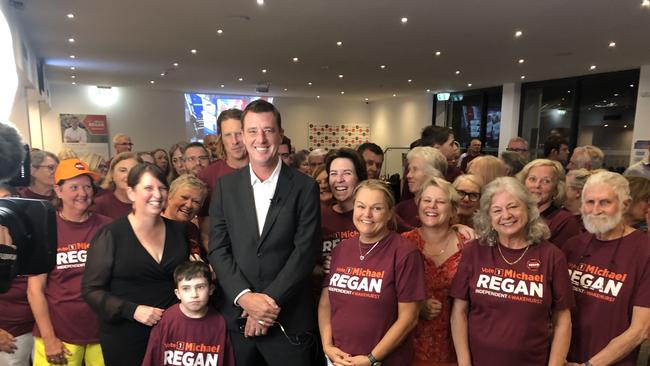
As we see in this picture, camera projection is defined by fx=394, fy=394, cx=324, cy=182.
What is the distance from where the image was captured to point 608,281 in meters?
1.79

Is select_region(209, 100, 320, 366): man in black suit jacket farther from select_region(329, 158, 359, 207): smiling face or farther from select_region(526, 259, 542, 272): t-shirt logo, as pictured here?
select_region(526, 259, 542, 272): t-shirt logo

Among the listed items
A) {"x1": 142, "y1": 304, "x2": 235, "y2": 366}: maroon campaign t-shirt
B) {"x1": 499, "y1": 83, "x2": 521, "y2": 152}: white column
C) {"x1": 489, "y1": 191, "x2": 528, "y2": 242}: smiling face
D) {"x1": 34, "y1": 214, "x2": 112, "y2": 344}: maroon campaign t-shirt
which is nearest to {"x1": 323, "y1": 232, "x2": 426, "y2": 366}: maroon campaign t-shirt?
{"x1": 489, "y1": 191, "x2": 528, "y2": 242}: smiling face

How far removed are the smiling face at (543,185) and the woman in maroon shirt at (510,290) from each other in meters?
0.81

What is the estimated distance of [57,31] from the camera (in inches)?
248

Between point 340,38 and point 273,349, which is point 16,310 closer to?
point 273,349

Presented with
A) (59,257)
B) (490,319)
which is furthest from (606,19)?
(59,257)

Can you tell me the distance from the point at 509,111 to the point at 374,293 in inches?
448

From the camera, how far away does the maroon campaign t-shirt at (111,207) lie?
2.58 meters

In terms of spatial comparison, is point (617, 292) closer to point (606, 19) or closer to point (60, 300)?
point (60, 300)

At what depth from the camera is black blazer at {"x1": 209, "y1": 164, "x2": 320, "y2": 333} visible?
1.80m

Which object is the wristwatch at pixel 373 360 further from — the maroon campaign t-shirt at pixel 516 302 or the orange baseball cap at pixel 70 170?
the orange baseball cap at pixel 70 170

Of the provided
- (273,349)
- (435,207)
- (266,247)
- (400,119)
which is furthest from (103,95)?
(435,207)

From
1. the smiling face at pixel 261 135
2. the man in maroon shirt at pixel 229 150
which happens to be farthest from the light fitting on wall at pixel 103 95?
the smiling face at pixel 261 135

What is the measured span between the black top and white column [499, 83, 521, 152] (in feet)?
38.3
